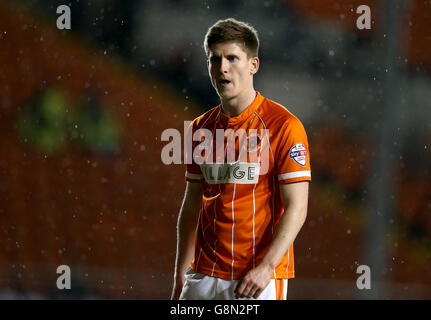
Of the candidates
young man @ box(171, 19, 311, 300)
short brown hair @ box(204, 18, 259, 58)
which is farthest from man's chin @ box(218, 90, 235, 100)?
short brown hair @ box(204, 18, 259, 58)

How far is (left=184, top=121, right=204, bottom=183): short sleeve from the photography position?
1.75m

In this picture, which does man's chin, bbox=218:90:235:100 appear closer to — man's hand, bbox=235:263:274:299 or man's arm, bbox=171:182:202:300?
man's arm, bbox=171:182:202:300

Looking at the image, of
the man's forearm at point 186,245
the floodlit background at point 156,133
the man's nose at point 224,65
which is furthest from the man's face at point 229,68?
the floodlit background at point 156,133

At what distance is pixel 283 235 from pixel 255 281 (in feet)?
0.44

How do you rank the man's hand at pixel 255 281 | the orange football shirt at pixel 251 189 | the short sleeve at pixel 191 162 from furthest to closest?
the short sleeve at pixel 191 162 → the orange football shirt at pixel 251 189 → the man's hand at pixel 255 281

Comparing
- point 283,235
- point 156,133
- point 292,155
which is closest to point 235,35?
point 292,155

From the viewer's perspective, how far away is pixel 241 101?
1632 millimetres

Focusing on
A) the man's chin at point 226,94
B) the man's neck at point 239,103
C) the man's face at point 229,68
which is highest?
the man's face at point 229,68

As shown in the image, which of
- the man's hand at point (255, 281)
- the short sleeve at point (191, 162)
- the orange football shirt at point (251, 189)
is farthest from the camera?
the short sleeve at point (191, 162)

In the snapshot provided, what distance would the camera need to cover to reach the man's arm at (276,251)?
143cm

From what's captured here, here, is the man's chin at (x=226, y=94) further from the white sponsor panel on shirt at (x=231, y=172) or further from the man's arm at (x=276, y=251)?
the man's arm at (x=276, y=251)

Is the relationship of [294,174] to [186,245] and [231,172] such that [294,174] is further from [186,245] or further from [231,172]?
[186,245]

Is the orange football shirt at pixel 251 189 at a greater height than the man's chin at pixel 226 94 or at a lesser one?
lesser
